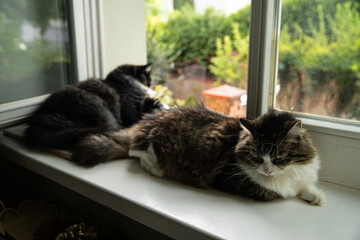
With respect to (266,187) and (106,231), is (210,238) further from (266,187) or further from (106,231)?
(106,231)

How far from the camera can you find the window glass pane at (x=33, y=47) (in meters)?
1.45

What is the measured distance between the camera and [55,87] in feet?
5.59

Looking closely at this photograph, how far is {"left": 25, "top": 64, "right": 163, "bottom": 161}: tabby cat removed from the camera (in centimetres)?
138

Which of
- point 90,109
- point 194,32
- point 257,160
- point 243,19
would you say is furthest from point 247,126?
point 194,32

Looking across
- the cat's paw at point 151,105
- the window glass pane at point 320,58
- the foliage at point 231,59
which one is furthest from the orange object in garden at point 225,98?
the window glass pane at point 320,58

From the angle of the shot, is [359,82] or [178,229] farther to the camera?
[359,82]

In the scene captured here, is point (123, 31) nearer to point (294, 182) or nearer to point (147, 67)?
point (147, 67)

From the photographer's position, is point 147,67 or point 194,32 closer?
point 147,67

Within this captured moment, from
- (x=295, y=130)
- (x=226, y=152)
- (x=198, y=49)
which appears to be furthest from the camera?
(x=198, y=49)

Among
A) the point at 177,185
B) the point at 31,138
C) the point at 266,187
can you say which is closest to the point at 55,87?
the point at 31,138

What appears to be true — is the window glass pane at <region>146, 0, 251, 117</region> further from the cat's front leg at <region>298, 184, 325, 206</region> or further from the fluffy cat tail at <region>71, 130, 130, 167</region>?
the cat's front leg at <region>298, 184, 325, 206</region>

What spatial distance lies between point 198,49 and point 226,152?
5.24 feet

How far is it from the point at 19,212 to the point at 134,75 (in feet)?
2.84

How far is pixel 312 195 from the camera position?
101 centimetres
